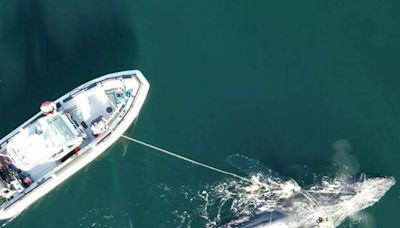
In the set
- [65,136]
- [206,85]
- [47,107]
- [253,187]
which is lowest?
[253,187]

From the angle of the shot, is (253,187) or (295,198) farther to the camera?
(295,198)

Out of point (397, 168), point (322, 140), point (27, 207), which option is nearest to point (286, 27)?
point (322, 140)

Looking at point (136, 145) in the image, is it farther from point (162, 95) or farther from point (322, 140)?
point (322, 140)

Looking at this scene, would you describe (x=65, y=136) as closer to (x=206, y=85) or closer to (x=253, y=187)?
(x=206, y=85)

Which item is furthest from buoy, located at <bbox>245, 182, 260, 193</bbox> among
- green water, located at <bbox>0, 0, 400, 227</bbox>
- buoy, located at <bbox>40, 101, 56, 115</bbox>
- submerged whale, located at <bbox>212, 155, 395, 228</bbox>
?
buoy, located at <bbox>40, 101, 56, 115</bbox>

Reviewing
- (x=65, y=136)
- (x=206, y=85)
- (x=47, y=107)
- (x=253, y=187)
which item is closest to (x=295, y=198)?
(x=253, y=187)

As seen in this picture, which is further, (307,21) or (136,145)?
(307,21)
